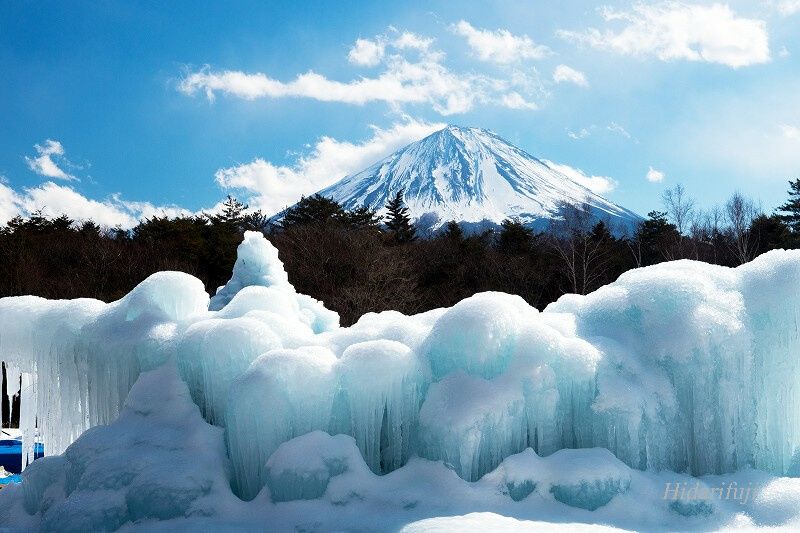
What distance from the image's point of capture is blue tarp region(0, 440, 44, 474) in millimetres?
12559

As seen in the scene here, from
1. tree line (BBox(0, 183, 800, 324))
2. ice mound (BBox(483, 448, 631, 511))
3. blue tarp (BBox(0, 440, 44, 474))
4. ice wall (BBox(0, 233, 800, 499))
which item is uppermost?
tree line (BBox(0, 183, 800, 324))

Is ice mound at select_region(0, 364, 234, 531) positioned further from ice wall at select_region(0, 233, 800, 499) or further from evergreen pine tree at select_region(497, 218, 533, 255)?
evergreen pine tree at select_region(497, 218, 533, 255)

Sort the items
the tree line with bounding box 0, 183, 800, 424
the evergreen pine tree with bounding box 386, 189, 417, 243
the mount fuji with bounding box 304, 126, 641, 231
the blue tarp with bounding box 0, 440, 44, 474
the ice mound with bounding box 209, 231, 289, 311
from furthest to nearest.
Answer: the mount fuji with bounding box 304, 126, 641, 231
the evergreen pine tree with bounding box 386, 189, 417, 243
the tree line with bounding box 0, 183, 800, 424
the blue tarp with bounding box 0, 440, 44, 474
the ice mound with bounding box 209, 231, 289, 311

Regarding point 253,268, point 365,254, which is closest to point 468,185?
point 365,254

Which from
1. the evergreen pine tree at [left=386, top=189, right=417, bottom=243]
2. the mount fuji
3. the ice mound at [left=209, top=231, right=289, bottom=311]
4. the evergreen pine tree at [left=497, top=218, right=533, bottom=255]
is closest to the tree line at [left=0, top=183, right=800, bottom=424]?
the evergreen pine tree at [left=497, top=218, right=533, bottom=255]

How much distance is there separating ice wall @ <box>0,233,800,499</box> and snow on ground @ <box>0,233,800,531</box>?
0.05 ft

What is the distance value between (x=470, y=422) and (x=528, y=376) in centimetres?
58

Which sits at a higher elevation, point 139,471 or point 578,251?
point 578,251

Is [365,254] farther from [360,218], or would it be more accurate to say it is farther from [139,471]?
[139,471]

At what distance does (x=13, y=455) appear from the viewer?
42.1 feet

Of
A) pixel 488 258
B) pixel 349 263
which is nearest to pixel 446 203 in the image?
pixel 488 258

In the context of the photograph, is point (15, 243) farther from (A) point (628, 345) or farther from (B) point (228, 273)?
(A) point (628, 345)

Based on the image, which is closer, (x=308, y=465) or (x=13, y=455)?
(x=308, y=465)

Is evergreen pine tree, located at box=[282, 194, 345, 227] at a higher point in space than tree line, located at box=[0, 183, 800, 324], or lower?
higher
